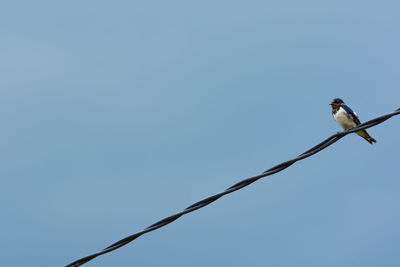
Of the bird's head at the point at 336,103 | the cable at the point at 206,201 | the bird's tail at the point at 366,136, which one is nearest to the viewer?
the cable at the point at 206,201

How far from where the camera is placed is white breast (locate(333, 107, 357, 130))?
11.2 m

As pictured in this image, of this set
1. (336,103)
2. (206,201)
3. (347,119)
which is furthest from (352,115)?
(206,201)

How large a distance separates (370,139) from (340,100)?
101cm

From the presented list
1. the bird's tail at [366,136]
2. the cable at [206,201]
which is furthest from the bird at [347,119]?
the cable at [206,201]

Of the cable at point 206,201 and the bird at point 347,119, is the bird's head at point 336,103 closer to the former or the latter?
the bird at point 347,119

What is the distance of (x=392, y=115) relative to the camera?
474 cm

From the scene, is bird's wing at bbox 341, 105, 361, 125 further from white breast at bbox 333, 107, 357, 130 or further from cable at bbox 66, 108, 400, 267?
cable at bbox 66, 108, 400, 267

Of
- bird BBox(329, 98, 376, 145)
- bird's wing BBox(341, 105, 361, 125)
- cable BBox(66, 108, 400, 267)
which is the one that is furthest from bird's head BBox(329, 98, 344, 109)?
cable BBox(66, 108, 400, 267)

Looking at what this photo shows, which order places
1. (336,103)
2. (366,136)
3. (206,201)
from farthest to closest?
(336,103), (366,136), (206,201)

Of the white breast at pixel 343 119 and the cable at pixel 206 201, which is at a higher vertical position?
the white breast at pixel 343 119

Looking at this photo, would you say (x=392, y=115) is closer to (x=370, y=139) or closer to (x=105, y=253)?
(x=105, y=253)

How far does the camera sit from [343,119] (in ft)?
37.1

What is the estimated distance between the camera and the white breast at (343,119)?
11242mm

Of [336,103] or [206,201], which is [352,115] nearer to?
[336,103]
